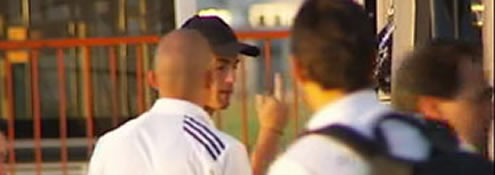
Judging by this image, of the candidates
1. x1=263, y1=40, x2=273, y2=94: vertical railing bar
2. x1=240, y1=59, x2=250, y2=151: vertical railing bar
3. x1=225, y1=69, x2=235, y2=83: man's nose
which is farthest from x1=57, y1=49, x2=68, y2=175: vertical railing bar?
x1=225, y1=69, x2=235, y2=83: man's nose

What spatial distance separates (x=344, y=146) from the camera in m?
2.79

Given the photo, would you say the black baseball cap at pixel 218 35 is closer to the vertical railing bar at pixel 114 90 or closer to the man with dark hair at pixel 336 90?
the man with dark hair at pixel 336 90

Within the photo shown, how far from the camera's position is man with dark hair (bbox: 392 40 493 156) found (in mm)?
3131

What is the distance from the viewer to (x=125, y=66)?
8867 mm

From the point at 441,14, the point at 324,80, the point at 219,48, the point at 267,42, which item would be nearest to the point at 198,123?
the point at 219,48

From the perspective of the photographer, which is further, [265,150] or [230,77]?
[230,77]

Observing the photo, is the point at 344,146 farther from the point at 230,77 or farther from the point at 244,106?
the point at 244,106

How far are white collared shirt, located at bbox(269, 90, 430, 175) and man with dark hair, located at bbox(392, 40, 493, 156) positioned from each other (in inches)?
9.9

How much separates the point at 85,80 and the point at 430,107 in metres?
5.96

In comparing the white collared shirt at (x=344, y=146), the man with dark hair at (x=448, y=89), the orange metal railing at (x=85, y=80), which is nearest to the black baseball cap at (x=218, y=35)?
the man with dark hair at (x=448, y=89)

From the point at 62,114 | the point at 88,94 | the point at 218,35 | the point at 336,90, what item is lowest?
the point at 62,114

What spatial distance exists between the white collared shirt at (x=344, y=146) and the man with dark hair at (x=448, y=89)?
251mm

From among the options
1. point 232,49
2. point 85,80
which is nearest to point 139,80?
point 85,80

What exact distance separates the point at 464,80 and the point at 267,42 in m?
4.86
